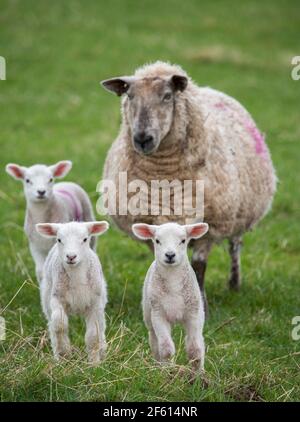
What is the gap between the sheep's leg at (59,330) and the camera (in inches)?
217

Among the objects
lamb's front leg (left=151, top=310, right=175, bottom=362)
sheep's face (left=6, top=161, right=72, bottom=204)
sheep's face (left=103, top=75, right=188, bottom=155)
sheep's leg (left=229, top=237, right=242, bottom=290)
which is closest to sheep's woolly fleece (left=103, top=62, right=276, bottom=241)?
sheep's face (left=103, top=75, right=188, bottom=155)

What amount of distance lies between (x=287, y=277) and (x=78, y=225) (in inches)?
145

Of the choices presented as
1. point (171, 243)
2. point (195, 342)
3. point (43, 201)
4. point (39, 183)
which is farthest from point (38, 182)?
point (195, 342)

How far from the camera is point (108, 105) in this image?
17516 millimetres

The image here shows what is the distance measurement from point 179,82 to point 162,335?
2.55 meters

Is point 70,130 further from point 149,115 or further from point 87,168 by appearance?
point 149,115

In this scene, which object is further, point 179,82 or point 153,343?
point 179,82

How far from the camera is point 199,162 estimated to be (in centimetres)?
744

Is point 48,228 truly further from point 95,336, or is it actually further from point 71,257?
point 95,336

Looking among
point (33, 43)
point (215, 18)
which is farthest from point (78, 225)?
point (215, 18)

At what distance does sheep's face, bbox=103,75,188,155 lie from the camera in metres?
6.93

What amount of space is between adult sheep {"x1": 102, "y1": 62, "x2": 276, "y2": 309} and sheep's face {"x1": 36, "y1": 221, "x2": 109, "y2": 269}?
1.49m

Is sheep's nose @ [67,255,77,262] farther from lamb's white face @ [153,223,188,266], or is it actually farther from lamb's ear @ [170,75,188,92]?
lamb's ear @ [170,75,188,92]

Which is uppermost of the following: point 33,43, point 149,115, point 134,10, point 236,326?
point 134,10
